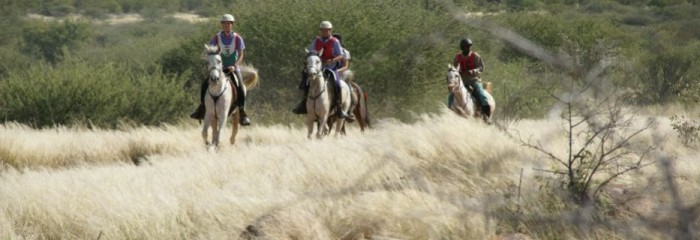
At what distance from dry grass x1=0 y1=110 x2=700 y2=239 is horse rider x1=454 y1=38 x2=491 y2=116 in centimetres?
588

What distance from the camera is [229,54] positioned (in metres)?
13.6

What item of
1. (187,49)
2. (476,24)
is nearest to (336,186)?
(476,24)

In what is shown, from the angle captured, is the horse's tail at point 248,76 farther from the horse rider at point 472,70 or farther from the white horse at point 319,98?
the horse rider at point 472,70

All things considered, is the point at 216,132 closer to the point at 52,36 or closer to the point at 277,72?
the point at 277,72

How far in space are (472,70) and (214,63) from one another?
4.44 m

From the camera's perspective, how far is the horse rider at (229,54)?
13.5m

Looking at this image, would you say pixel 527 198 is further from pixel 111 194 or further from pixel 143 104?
pixel 143 104

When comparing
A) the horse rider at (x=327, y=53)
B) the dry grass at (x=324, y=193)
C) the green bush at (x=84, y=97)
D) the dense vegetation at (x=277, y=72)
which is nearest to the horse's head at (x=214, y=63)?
the horse rider at (x=327, y=53)

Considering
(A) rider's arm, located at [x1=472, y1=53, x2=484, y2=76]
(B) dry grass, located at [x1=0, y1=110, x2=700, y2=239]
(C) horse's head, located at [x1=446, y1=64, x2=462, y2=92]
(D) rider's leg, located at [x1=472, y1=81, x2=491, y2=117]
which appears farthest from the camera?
(A) rider's arm, located at [x1=472, y1=53, x2=484, y2=76]

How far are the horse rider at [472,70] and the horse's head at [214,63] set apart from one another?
4.13 meters

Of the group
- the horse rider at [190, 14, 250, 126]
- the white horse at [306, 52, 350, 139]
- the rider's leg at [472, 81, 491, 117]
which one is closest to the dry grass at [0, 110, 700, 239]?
the white horse at [306, 52, 350, 139]

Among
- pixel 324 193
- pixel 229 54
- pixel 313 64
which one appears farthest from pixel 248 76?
pixel 324 193

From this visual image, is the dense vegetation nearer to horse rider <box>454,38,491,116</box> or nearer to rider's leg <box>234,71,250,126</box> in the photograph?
horse rider <box>454,38,491,116</box>

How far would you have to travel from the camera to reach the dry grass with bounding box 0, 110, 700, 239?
188 inches
